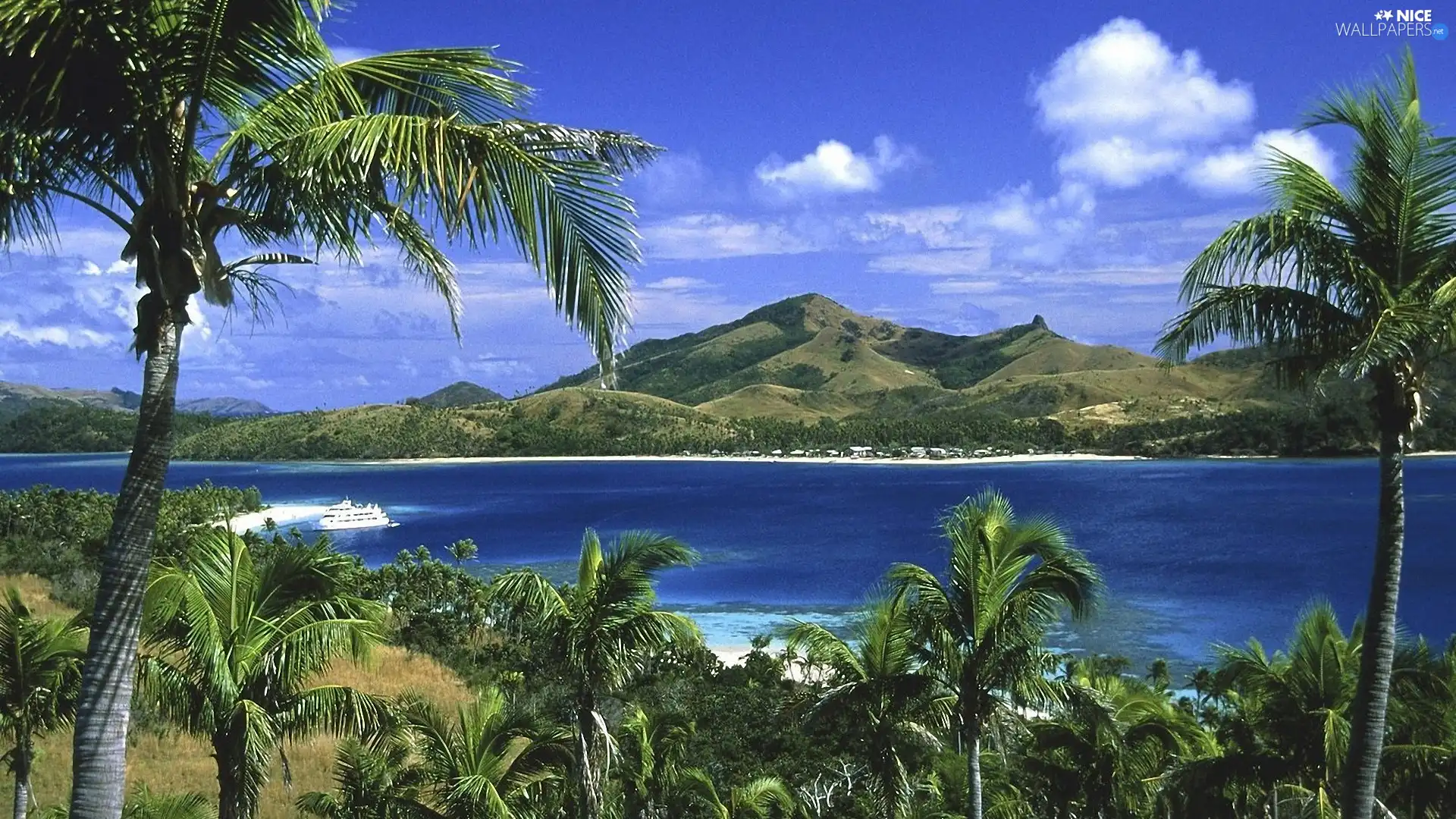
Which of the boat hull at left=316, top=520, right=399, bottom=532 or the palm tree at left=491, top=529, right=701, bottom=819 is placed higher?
the palm tree at left=491, top=529, right=701, bottom=819

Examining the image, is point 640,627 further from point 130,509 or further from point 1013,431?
point 1013,431

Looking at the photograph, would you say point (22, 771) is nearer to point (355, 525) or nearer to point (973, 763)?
point (973, 763)

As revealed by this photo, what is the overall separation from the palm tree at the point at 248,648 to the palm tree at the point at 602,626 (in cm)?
229

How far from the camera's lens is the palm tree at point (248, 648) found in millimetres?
8250

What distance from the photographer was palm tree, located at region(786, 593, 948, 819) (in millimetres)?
12680

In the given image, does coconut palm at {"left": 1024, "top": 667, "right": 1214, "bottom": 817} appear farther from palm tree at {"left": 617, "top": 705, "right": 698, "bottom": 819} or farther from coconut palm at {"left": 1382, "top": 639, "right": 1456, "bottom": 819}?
palm tree at {"left": 617, "top": 705, "right": 698, "bottom": 819}

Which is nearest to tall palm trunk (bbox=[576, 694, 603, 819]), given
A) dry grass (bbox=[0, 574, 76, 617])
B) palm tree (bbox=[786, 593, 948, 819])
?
palm tree (bbox=[786, 593, 948, 819])

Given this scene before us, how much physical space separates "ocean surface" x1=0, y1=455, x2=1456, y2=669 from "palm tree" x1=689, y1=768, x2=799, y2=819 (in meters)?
5.15

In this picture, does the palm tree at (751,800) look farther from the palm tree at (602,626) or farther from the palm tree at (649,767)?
the palm tree at (602,626)

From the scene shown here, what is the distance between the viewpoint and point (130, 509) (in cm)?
448

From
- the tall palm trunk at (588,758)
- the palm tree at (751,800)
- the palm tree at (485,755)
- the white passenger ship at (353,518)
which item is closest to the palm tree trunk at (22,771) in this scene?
the palm tree at (485,755)

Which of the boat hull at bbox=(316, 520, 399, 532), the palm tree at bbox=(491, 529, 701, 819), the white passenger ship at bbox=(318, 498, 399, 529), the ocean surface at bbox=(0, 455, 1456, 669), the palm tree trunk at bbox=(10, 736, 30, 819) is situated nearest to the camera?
the palm tree at bbox=(491, 529, 701, 819)

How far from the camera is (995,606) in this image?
37.2 feet

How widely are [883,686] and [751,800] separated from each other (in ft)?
18.2
